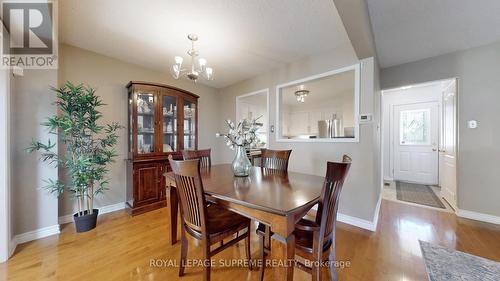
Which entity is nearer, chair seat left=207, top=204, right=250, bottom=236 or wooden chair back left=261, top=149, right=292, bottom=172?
chair seat left=207, top=204, right=250, bottom=236

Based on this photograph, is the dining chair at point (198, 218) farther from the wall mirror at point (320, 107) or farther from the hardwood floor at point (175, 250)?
the wall mirror at point (320, 107)

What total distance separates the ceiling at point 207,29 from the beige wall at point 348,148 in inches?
7.3

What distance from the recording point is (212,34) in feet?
7.23

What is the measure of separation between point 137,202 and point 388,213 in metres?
3.88

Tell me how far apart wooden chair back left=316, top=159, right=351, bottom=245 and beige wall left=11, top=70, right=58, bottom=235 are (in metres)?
3.03

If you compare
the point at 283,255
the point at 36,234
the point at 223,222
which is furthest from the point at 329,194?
the point at 36,234

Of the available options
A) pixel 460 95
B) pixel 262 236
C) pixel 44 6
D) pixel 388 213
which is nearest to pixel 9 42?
pixel 44 6

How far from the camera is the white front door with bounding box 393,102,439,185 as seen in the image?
4.34 m

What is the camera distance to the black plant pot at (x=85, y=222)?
2164mm

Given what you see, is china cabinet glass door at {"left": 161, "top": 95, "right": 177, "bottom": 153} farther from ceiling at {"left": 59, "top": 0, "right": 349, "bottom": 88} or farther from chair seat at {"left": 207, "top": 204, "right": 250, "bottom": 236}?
chair seat at {"left": 207, "top": 204, "right": 250, "bottom": 236}

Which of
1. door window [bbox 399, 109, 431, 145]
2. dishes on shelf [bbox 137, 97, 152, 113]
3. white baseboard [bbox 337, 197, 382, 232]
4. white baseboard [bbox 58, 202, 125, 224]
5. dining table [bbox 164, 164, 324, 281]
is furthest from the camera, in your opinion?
door window [bbox 399, 109, 431, 145]

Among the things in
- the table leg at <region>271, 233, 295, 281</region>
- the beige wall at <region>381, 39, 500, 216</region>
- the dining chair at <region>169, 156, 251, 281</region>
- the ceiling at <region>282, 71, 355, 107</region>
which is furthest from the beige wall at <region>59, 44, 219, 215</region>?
the beige wall at <region>381, 39, 500, 216</region>

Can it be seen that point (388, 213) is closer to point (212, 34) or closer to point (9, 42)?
point (212, 34)

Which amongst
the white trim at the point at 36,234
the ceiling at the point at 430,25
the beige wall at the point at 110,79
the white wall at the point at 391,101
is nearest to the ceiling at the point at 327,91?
the white wall at the point at 391,101
